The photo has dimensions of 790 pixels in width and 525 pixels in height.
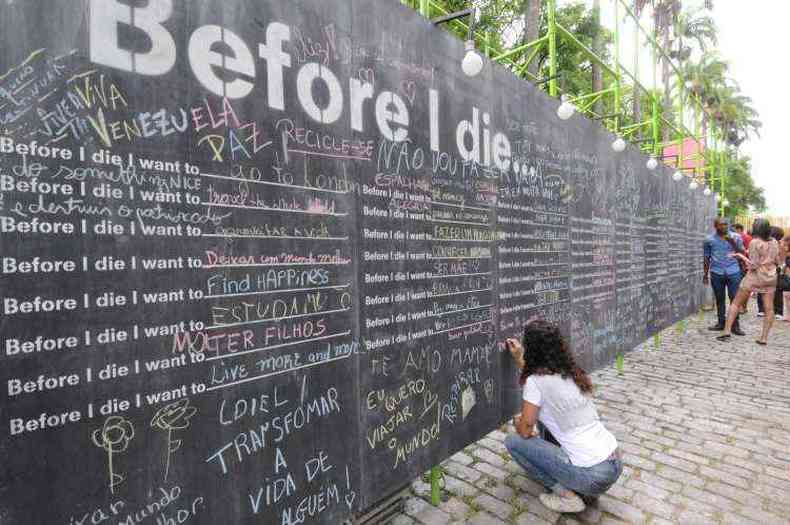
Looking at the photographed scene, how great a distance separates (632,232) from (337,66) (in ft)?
18.9

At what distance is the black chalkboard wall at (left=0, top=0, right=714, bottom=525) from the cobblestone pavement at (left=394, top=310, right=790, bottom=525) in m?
0.42

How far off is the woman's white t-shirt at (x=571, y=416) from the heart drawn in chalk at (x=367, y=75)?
2.19 m

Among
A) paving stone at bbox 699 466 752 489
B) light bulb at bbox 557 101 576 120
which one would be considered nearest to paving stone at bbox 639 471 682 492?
paving stone at bbox 699 466 752 489

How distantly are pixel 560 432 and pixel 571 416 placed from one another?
16 centimetres

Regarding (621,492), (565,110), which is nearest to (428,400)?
(621,492)

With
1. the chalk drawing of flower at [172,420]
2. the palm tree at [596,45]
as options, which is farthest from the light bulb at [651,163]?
the palm tree at [596,45]

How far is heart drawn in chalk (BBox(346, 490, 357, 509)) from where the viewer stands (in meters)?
2.52

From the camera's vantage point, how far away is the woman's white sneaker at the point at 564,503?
2.96 m

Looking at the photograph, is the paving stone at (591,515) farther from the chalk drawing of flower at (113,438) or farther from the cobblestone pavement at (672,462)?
the chalk drawing of flower at (113,438)

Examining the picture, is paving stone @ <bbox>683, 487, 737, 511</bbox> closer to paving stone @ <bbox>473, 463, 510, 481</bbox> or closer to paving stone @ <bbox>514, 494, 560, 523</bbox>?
paving stone @ <bbox>514, 494, 560, 523</bbox>

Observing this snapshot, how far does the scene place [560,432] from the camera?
124 inches

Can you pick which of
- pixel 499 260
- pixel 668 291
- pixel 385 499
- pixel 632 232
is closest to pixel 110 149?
pixel 385 499

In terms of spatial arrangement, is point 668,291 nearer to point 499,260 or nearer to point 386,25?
point 499,260

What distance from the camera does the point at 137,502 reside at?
1.72 meters
